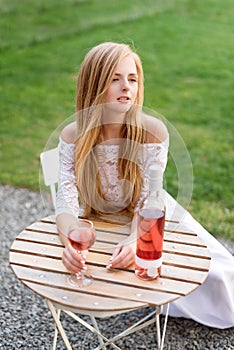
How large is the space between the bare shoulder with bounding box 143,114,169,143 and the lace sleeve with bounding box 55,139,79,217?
0.33 m

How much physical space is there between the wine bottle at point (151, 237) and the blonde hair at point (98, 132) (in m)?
0.36

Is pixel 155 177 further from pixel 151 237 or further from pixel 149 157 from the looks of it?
pixel 149 157

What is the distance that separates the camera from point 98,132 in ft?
8.56

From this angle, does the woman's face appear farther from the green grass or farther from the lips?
the green grass

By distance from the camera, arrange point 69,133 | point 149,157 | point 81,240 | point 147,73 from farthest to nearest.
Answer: point 147,73 < point 69,133 < point 149,157 < point 81,240

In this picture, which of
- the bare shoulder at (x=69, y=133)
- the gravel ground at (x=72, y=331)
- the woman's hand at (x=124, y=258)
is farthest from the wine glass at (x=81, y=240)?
the gravel ground at (x=72, y=331)

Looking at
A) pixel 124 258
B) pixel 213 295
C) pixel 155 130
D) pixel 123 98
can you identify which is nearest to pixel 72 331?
pixel 213 295

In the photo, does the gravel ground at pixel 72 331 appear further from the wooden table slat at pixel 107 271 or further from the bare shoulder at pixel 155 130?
the bare shoulder at pixel 155 130

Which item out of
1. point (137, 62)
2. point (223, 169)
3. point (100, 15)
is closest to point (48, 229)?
point (137, 62)

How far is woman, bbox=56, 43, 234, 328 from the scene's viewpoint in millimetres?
2480

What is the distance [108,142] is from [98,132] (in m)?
0.06

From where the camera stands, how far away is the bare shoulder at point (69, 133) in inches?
106

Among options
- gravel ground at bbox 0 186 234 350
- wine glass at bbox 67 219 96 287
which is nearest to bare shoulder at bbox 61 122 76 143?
wine glass at bbox 67 219 96 287

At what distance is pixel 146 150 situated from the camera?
2602 mm
